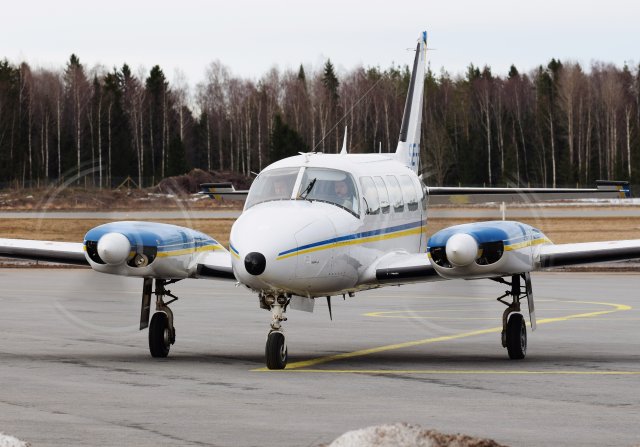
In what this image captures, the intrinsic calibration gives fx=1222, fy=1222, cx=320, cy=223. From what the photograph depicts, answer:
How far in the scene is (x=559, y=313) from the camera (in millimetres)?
26750

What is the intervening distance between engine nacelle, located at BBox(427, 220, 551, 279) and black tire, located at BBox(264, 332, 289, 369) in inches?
95.7

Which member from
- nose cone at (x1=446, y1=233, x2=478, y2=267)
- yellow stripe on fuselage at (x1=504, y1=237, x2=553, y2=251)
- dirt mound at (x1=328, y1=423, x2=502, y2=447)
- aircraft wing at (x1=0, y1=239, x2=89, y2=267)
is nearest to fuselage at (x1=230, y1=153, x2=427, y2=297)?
nose cone at (x1=446, y1=233, x2=478, y2=267)

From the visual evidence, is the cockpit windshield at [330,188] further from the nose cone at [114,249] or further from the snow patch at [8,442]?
the snow patch at [8,442]

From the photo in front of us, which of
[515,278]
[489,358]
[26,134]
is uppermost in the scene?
[26,134]

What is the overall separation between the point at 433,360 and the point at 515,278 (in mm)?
1982

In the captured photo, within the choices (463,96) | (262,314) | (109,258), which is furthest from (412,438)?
(463,96)

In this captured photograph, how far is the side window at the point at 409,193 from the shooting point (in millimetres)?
20625

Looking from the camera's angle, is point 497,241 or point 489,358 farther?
point 489,358

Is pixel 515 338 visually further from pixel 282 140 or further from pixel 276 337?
pixel 282 140

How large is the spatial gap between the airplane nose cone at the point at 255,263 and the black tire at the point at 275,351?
1.14m


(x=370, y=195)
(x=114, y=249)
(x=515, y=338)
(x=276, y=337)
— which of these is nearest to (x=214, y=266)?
(x=114, y=249)

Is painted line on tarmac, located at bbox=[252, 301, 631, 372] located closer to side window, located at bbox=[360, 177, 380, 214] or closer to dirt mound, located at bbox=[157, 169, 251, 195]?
side window, located at bbox=[360, 177, 380, 214]

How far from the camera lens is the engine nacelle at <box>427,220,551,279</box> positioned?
1672 centimetres

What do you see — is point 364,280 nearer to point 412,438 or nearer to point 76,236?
point 412,438
